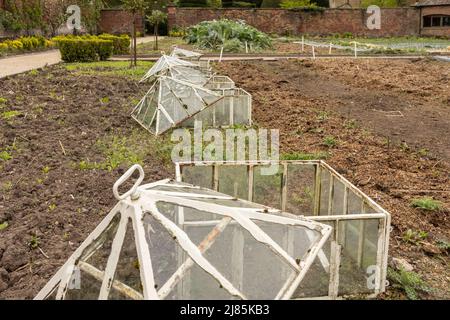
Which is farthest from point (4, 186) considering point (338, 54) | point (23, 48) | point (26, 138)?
point (338, 54)

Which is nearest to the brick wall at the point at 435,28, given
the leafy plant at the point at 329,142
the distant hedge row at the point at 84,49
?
the distant hedge row at the point at 84,49

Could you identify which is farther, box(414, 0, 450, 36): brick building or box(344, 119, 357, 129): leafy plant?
box(414, 0, 450, 36): brick building

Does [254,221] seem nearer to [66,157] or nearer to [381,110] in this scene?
[66,157]

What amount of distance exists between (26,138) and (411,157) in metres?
6.34

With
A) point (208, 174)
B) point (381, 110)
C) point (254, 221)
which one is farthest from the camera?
point (381, 110)

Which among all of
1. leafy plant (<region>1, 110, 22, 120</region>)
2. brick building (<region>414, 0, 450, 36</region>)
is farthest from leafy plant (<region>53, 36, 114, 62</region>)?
brick building (<region>414, 0, 450, 36</region>)

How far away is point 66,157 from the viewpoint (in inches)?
307

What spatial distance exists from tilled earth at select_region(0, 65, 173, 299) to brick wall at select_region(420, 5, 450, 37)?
3066 centimetres

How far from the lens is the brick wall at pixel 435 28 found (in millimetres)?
36844

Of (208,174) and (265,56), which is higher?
(265,56)

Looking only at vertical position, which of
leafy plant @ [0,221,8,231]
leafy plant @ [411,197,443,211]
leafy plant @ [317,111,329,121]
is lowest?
leafy plant @ [0,221,8,231]

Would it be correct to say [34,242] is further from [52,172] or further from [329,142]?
[329,142]

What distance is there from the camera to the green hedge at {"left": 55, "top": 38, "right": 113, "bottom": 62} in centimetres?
2000

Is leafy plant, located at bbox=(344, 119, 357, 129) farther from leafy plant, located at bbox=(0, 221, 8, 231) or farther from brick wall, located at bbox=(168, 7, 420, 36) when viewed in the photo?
brick wall, located at bbox=(168, 7, 420, 36)
